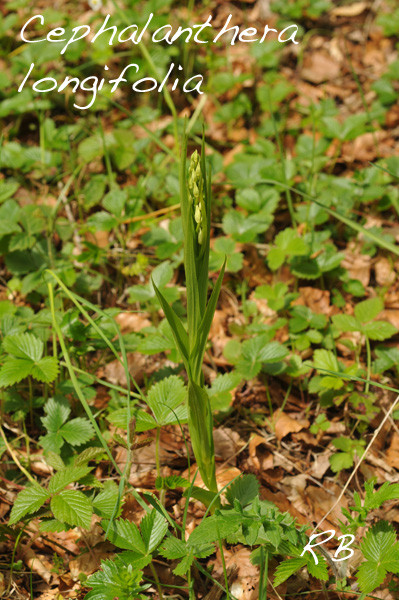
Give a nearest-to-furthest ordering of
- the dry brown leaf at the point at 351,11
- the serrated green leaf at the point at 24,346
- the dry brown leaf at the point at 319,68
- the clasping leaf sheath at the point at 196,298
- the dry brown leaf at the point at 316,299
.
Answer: the clasping leaf sheath at the point at 196,298
the serrated green leaf at the point at 24,346
the dry brown leaf at the point at 316,299
the dry brown leaf at the point at 319,68
the dry brown leaf at the point at 351,11

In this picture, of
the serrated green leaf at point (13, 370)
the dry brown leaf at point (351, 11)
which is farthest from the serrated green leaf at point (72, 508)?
the dry brown leaf at point (351, 11)

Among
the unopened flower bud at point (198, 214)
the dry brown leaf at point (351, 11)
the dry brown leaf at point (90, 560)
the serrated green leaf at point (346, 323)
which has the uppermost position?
the unopened flower bud at point (198, 214)

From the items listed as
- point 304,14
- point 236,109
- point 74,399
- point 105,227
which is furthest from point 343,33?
point 74,399

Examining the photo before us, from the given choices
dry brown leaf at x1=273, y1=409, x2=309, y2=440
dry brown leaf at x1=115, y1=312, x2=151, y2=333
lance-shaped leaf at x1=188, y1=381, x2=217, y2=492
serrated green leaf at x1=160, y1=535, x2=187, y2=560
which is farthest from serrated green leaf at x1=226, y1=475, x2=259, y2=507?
dry brown leaf at x1=115, y1=312, x2=151, y2=333

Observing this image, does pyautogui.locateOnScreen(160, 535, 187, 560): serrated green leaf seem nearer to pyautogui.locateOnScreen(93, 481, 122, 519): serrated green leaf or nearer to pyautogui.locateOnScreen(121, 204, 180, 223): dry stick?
pyautogui.locateOnScreen(93, 481, 122, 519): serrated green leaf

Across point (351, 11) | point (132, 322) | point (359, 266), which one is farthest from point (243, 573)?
point (351, 11)

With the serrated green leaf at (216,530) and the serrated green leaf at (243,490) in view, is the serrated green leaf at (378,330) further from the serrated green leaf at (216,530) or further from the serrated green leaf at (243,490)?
the serrated green leaf at (216,530)
